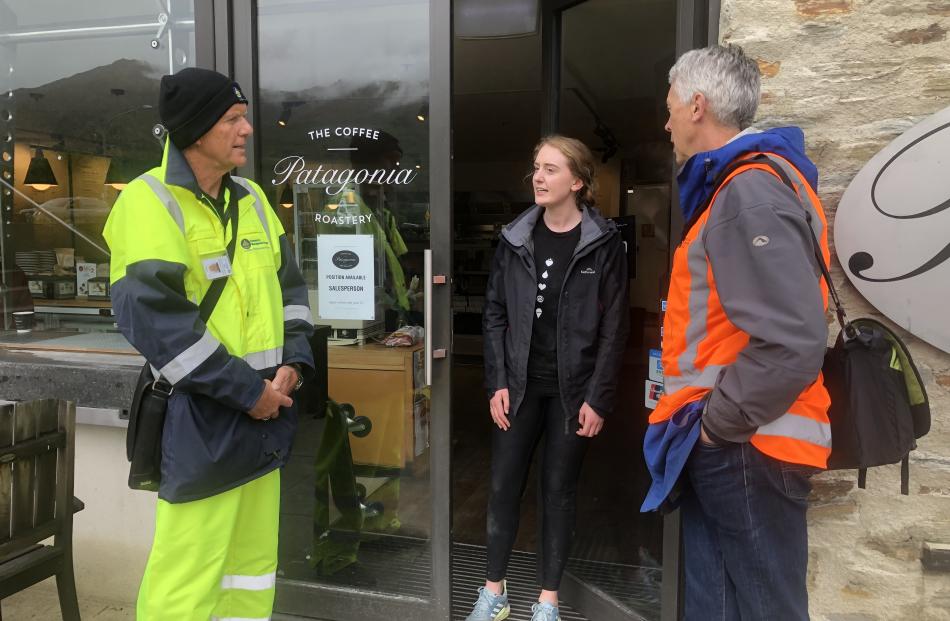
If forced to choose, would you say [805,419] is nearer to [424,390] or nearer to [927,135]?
[927,135]

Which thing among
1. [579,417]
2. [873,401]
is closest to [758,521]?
[873,401]

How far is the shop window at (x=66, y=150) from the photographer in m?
3.05

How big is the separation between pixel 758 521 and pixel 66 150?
11.7 feet

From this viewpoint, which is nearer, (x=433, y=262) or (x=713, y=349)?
(x=713, y=349)

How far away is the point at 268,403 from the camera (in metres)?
1.80

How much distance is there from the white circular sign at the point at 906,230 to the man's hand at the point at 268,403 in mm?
1700

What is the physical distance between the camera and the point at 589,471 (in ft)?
13.7

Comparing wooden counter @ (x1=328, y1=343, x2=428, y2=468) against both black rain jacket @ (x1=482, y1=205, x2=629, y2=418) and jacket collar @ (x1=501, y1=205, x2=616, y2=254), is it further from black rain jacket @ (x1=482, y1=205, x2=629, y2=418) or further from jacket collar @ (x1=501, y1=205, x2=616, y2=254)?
jacket collar @ (x1=501, y1=205, x2=616, y2=254)

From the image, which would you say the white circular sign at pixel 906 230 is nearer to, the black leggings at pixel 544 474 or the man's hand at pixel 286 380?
the black leggings at pixel 544 474

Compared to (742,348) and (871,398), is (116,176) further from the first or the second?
(871,398)

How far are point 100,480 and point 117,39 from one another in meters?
2.02

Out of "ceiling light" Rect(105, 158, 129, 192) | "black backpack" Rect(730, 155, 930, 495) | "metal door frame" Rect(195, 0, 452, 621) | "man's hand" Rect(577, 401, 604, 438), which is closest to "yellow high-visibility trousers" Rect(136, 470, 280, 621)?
"metal door frame" Rect(195, 0, 452, 621)

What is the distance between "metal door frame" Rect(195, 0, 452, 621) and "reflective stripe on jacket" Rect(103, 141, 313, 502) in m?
0.63

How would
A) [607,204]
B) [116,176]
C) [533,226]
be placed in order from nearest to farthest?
1. [533,226]
2. [116,176]
3. [607,204]
